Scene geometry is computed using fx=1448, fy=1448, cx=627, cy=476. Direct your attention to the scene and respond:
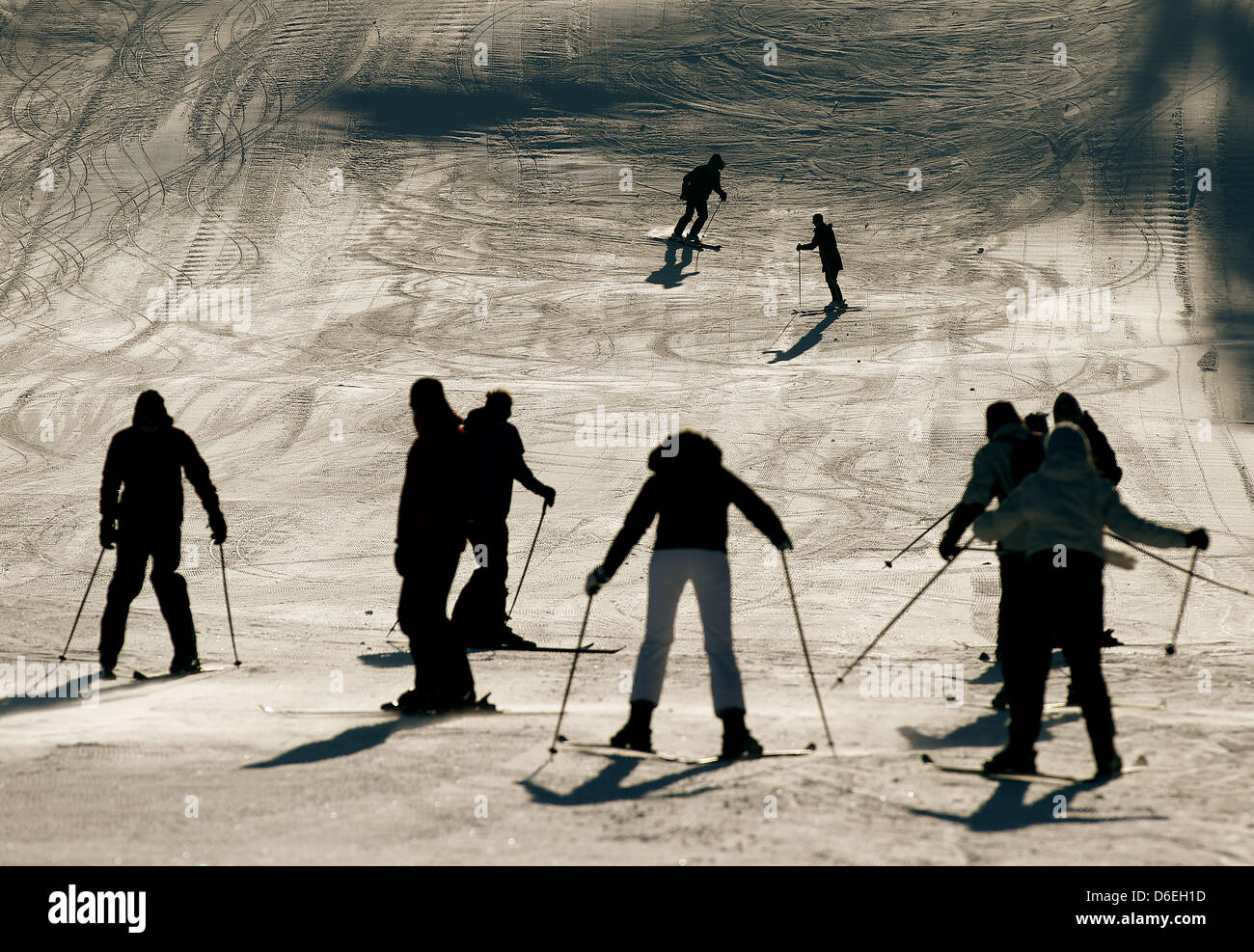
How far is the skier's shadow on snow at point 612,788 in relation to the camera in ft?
17.6

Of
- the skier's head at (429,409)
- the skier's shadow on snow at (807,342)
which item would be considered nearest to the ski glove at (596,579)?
the skier's head at (429,409)

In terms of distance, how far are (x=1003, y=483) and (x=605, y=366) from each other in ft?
36.0

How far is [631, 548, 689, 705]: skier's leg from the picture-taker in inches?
234

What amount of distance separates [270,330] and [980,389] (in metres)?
9.61

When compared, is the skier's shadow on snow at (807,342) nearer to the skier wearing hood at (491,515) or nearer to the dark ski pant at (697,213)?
the dark ski pant at (697,213)

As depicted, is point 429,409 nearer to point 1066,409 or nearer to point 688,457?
point 688,457

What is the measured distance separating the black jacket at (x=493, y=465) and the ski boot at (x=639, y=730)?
10.0 feet

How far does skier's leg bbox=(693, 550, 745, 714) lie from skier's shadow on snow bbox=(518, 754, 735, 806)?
0.29m

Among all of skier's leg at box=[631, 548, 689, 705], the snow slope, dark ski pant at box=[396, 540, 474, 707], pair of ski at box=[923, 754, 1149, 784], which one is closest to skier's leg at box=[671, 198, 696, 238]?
the snow slope

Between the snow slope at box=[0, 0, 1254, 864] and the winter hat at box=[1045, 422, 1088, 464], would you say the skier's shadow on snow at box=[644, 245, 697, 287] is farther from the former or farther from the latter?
the winter hat at box=[1045, 422, 1088, 464]

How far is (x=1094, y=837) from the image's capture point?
4.86m

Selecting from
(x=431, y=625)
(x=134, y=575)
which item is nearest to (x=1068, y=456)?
(x=431, y=625)

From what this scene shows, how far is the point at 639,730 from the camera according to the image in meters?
6.19

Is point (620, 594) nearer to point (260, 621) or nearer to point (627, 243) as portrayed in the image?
point (260, 621)
